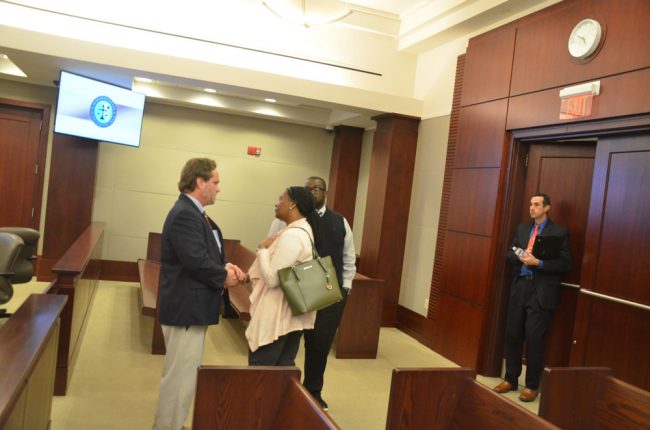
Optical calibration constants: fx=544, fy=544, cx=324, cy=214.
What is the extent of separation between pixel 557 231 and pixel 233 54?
13.2ft

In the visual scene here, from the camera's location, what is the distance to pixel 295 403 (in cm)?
191

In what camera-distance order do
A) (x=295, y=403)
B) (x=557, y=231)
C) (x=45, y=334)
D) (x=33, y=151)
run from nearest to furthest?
(x=295, y=403), (x=45, y=334), (x=557, y=231), (x=33, y=151)

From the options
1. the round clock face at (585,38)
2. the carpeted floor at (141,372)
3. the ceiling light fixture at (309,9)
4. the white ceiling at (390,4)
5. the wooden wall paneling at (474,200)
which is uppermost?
the white ceiling at (390,4)

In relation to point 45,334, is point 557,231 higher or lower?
higher

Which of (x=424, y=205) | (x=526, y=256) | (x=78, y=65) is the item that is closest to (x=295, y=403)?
(x=526, y=256)

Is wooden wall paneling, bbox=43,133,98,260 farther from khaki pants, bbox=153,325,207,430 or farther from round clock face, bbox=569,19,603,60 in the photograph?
round clock face, bbox=569,19,603,60

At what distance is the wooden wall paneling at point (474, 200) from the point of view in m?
4.95

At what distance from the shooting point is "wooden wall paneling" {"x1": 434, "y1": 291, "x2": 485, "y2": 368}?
16.3 ft

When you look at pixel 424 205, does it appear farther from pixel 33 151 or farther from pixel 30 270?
pixel 33 151

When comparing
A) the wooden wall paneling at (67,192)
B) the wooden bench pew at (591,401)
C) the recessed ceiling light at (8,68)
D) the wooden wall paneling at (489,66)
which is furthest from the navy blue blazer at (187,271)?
the recessed ceiling light at (8,68)

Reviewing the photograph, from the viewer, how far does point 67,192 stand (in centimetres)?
707

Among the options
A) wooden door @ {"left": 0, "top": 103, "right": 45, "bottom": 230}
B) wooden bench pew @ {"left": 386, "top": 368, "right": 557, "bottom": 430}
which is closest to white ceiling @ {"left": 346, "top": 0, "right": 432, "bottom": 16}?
wooden door @ {"left": 0, "top": 103, "right": 45, "bottom": 230}

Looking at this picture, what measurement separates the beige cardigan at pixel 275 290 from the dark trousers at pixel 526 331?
2345 millimetres

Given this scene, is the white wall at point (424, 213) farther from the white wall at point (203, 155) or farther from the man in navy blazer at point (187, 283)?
the man in navy blazer at point (187, 283)
